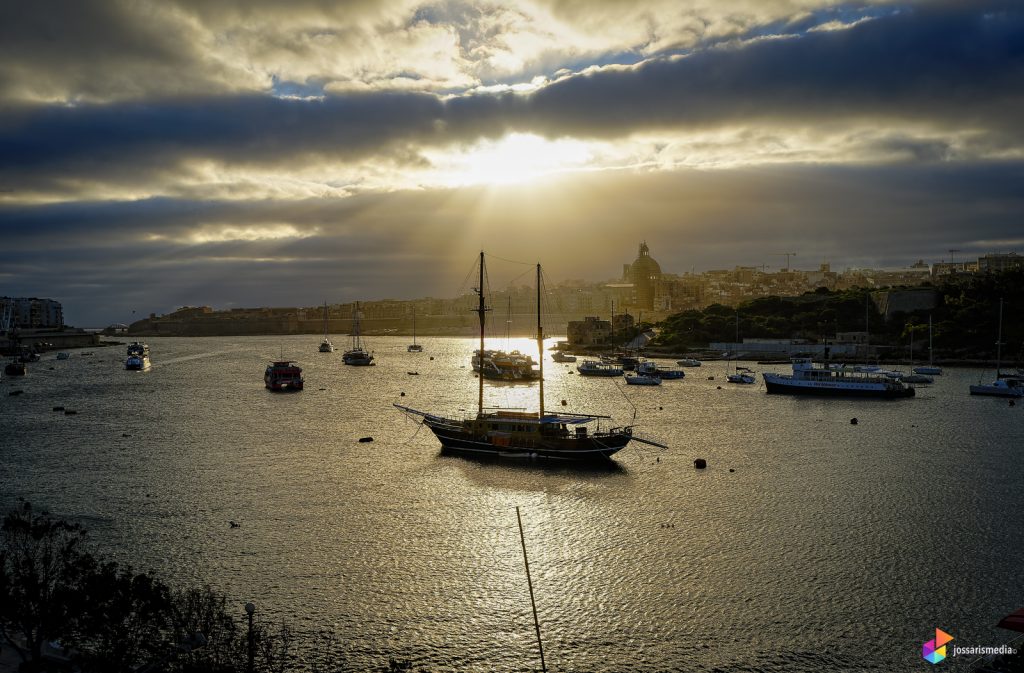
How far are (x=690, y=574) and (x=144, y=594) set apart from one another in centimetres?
1644

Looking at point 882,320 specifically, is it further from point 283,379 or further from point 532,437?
point 532,437

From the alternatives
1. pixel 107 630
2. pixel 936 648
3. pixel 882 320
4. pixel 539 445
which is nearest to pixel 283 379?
pixel 539 445

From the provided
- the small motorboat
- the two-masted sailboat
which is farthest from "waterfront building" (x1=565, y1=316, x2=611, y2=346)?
the two-masted sailboat

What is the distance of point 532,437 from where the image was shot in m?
Answer: 41.6

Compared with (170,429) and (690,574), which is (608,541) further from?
(170,429)

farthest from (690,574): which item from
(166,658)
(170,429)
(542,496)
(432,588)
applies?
(170,429)

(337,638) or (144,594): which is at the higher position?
(144,594)

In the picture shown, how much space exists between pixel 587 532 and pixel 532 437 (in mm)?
13206

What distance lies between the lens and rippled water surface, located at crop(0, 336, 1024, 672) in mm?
20156

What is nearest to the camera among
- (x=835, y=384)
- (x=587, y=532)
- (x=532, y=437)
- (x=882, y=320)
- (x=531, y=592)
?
(x=531, y=592)

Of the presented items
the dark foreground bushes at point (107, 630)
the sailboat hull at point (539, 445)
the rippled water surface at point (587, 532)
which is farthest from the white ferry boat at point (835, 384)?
the dark foreground bushes at point (107, 630)

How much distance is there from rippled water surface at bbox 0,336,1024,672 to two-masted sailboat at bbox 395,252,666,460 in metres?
1.39

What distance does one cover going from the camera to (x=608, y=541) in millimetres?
27625

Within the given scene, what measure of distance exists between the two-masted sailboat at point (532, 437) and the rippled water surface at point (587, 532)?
4.56 feet
